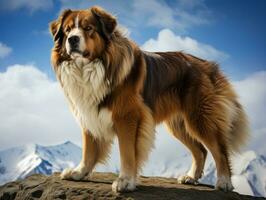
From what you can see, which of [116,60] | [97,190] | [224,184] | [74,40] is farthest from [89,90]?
[224,184]

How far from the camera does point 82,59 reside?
7668 millimetres

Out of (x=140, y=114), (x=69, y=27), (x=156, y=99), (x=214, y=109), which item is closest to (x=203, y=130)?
(x=214, y=109)

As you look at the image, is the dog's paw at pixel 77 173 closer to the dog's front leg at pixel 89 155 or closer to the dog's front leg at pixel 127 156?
the dog's front leg at pixel 89 155

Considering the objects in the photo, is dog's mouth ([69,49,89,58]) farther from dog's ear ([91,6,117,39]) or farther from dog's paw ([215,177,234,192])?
dog's paw ([215,177,234,192])

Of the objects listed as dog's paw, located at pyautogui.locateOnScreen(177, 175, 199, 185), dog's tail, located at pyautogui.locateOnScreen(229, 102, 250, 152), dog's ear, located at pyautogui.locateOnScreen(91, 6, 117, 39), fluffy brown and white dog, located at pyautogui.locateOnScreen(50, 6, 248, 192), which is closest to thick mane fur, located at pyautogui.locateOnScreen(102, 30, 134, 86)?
fluffy brown and white dog, located at pyautogui.locateOnScreen(50, 6, 248, 192)

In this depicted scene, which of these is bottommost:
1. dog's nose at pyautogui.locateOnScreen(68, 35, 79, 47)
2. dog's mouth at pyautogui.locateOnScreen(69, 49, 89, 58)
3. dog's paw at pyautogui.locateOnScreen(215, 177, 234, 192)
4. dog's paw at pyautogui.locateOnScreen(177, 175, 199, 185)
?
dog's paw at pyautogui.locateOnScreen(215, 177, 234, 192)

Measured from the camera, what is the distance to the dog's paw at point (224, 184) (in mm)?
8383

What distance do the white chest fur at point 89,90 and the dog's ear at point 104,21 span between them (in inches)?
20.0

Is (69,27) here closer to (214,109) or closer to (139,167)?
(139,167)

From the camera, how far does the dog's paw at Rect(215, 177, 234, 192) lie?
27.5 feet

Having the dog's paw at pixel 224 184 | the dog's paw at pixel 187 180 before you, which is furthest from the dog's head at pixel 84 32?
the dog's paw at pixel 224 184

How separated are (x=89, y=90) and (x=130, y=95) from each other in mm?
682

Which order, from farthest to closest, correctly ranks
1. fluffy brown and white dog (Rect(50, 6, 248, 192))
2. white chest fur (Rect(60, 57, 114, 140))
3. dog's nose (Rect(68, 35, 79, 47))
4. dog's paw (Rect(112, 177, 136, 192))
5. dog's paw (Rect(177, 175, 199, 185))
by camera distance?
1. dog's paw (Rect(177, 175, 199, 185))
2. white chest fur (Rect(60, 57, 114, 140))
3. fluffy brown and white dog (Rect(50, 6, 248, 192))
4. dog's paw (Rect(112, 177, 136, 192))
5. dog's nose (Rect(68, 35, 79, 47))

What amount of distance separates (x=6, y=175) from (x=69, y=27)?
200m
